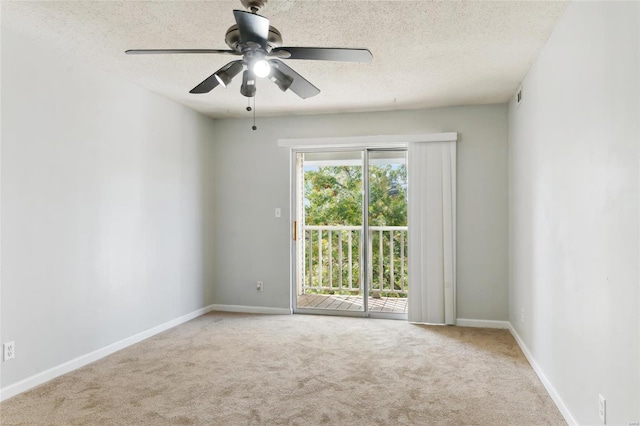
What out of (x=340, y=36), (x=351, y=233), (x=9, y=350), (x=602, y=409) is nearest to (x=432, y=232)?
(x=351, y=233)

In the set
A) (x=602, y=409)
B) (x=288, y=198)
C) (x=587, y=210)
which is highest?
→ (x=288, y=198)

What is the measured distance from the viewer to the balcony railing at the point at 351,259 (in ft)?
16.7

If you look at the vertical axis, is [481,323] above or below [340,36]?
below

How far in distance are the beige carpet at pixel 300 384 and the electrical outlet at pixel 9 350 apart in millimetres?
270

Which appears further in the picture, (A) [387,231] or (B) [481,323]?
(A) [387,231]

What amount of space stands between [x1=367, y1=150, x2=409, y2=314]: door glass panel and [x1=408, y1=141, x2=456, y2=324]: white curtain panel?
0.27m

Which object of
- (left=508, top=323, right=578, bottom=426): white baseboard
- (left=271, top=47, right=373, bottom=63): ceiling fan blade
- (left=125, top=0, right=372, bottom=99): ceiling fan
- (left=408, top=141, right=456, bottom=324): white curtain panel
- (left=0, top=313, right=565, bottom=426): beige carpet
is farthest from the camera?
(left=408, top=141, right=456, bottom=324): white curtain panel

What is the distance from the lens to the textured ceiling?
7.91ft

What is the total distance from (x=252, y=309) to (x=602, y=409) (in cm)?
381

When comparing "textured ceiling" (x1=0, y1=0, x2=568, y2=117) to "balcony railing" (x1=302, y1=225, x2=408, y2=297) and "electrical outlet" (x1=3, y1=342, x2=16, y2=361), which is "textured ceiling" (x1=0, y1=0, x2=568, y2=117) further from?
"electrical outlet" (x1=3, y1=342, x2=16, y2=361)

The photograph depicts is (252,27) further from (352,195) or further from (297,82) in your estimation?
(352,195)

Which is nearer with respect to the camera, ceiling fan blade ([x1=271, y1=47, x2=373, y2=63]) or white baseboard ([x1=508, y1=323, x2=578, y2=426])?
ceiling fan blade ([x1=271, y1=47, x2=373, y2=63])

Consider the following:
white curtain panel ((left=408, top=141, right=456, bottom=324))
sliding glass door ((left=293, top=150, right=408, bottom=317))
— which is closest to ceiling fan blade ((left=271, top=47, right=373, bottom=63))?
white curtain panel ((left=408, top=141, right=456, bottom=324))

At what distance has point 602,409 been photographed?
1900 mm
